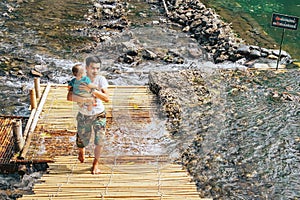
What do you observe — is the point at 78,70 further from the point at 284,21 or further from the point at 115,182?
the point at 284,21

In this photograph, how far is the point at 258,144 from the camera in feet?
22.9

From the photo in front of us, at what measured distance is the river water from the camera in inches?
246

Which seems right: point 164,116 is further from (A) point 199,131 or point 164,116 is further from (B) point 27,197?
(B) point 27,197

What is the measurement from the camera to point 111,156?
6.15 metres

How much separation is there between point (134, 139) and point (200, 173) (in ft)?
3.71

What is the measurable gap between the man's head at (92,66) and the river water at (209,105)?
6.78 feet

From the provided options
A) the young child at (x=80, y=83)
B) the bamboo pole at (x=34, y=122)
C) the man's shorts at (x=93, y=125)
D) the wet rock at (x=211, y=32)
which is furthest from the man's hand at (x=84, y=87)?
A: the wet rock at (x=211, y=32)

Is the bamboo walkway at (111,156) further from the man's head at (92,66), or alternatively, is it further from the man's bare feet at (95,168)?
the man's head at (92,66)

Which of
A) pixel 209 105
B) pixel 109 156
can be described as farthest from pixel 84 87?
pixel 209 105

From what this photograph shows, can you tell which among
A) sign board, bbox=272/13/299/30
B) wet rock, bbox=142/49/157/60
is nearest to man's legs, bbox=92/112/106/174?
wet rock, bbox=142/49/157/60

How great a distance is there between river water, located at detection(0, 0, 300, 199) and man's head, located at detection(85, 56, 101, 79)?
2067 mm

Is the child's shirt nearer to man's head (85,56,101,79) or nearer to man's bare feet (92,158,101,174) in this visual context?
man's head (85,56,101,79)

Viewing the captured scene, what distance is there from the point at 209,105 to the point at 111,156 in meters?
2.45

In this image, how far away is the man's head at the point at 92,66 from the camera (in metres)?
4.91
